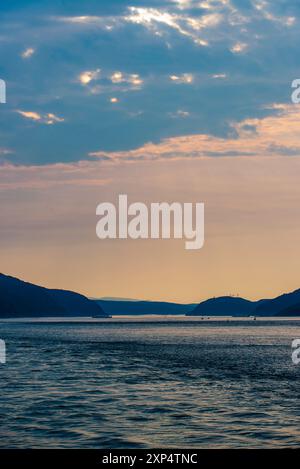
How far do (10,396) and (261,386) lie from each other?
24.0 meters

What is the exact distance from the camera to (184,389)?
63.1 metres

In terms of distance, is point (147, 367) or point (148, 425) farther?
point (147, 367)

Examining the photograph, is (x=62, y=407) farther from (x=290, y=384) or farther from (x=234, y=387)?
(x=290, y=384)

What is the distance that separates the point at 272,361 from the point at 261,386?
1500 inches

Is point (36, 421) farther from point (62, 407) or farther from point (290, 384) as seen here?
point (290, 384)

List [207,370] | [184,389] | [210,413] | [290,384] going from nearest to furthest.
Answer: [210,413] < [184,389] < [290,384] < [207,370]

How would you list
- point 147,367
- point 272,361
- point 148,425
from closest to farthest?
point 148,425 < point 147,367 < point 272,361

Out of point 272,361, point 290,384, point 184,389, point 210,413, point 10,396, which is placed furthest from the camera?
point 272,361
